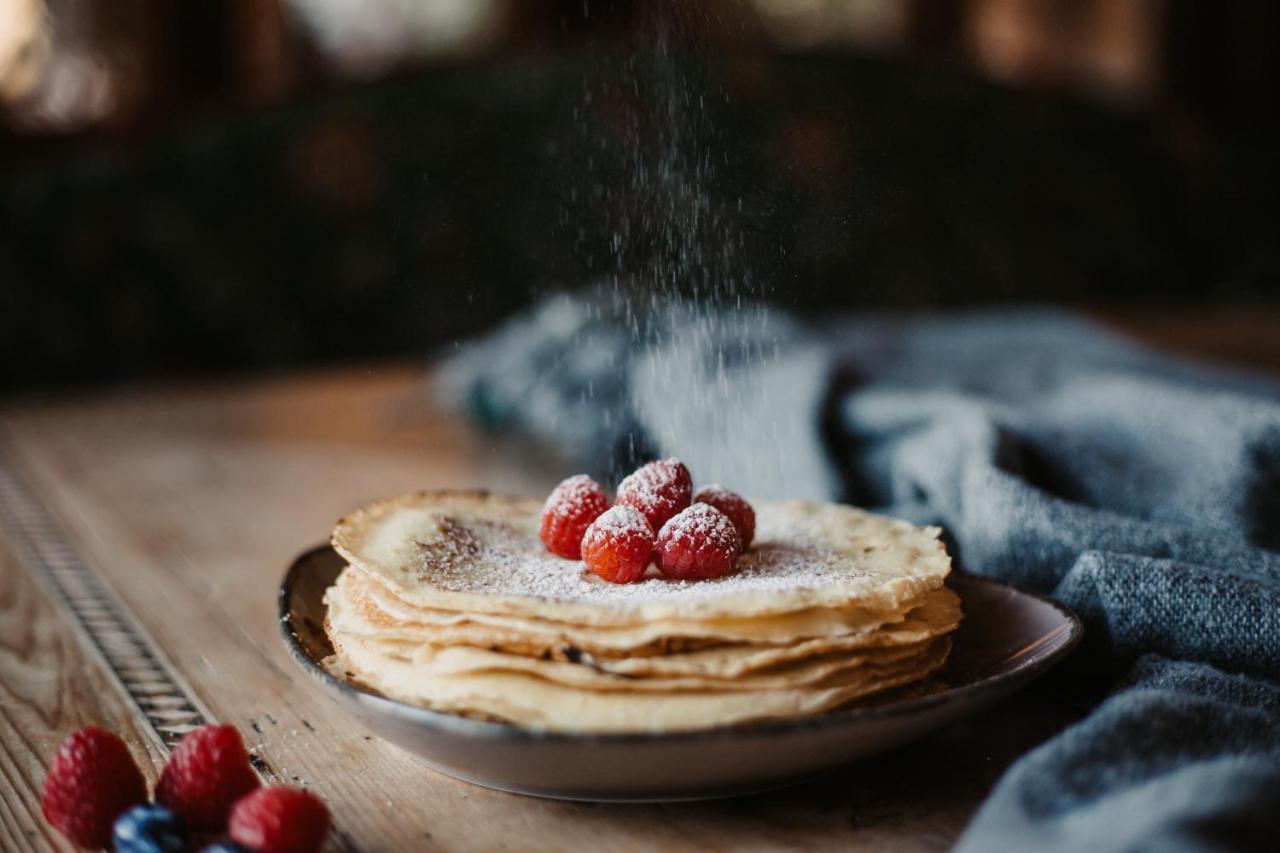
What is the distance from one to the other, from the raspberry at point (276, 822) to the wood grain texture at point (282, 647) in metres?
0.06

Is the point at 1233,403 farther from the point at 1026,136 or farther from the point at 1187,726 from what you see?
the point at 1026,136

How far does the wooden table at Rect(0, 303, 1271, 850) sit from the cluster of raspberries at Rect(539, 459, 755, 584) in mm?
165

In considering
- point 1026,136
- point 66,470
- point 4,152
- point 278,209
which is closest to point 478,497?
point 66,470

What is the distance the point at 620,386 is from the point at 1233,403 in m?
0.84

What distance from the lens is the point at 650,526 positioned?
858mm

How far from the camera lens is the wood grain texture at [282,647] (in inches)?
28.0

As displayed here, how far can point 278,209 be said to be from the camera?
270 centimetres

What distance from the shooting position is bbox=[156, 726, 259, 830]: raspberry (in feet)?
2.26

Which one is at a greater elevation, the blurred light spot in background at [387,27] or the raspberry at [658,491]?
the blurred light spot in background at [387,27]

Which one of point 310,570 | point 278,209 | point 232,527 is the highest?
point 278,209

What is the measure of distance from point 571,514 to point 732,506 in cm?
12

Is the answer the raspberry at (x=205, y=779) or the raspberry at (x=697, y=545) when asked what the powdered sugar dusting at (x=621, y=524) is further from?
the raspberry at (x=205, y=779)

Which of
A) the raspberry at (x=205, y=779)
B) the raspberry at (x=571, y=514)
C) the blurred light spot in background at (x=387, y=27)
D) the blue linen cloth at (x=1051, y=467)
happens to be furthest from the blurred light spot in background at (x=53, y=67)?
the raspberry at (x=205, y=779)

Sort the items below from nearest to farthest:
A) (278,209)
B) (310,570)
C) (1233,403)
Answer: (310,570) < (1233,403) < (278,209)
